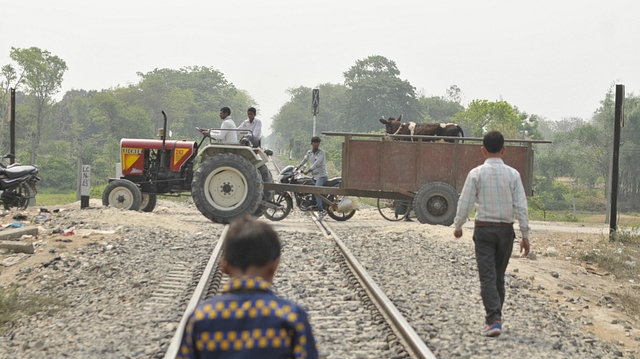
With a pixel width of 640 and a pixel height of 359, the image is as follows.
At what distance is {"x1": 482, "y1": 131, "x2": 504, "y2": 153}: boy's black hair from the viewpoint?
5.64m

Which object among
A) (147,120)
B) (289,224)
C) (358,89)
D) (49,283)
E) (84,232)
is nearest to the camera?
(49,283)

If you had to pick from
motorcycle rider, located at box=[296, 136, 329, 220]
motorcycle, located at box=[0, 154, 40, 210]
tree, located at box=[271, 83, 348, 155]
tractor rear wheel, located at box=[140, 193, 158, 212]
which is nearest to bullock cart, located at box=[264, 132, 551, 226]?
motorcycle rider, located at box=[296, 136, 329, 220]

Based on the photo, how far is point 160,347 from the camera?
482cm

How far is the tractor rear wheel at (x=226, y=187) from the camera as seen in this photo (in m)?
12.2

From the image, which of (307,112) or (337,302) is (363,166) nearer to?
(337,302)

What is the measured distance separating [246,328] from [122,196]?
1168cm

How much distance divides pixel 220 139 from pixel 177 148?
3.83ft

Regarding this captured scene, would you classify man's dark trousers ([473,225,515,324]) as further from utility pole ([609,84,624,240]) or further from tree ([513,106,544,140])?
tree ([513,106,544,140])

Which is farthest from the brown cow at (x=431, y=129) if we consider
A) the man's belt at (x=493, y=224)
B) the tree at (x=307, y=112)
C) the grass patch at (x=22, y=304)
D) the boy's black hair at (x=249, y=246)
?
the tree at (x=307, y=112)

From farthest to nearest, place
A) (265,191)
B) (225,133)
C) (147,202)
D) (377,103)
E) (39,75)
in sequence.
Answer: (377,103), (39,75), (147,202), (265,191), (225,133)

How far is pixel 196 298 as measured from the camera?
20.2ft

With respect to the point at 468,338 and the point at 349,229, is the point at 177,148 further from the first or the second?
the point at 468,338

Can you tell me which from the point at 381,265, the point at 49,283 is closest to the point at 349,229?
the point at 381,265

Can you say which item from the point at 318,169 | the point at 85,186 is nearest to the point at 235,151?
the point at 318,169
